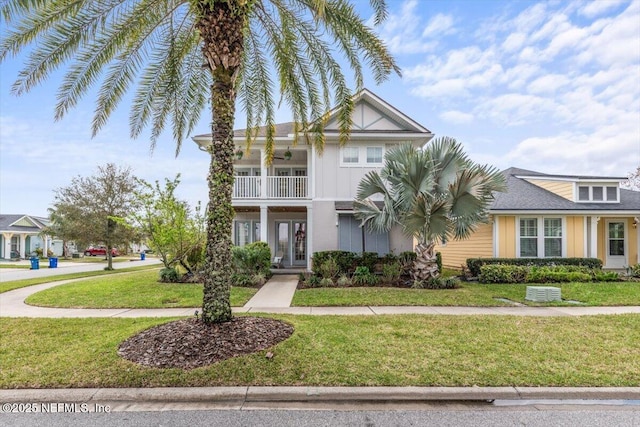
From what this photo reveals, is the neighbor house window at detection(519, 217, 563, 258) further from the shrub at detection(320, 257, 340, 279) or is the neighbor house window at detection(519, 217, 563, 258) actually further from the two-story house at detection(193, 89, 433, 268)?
the shrub at detection(320, 257, 340, 279)

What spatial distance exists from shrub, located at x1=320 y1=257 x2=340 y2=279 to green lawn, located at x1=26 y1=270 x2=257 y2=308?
2.95 m

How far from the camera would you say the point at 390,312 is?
322 inches

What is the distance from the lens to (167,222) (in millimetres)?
13523

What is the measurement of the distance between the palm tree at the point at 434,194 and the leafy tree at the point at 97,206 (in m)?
18.4

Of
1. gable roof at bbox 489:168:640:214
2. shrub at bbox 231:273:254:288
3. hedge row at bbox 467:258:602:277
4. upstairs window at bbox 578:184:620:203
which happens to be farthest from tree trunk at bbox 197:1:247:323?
upstairs window at bbox 578:184:620:203

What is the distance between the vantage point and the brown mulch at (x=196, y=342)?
192 inches

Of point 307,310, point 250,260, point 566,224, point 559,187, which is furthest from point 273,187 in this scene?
point 559,187

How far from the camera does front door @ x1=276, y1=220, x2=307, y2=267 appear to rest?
18875 millimetres

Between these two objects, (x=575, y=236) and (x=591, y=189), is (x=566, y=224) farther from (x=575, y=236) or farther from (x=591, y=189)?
(x=591, y=189)

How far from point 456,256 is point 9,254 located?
48.6 m

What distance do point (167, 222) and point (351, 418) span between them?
39.4ft

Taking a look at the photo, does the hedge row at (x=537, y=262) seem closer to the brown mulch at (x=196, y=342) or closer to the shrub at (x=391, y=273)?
the shrub at (x=391, y=273)

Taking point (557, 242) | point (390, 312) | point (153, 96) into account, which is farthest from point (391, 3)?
point (557, 242)

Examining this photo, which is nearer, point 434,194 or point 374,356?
point 374,356
